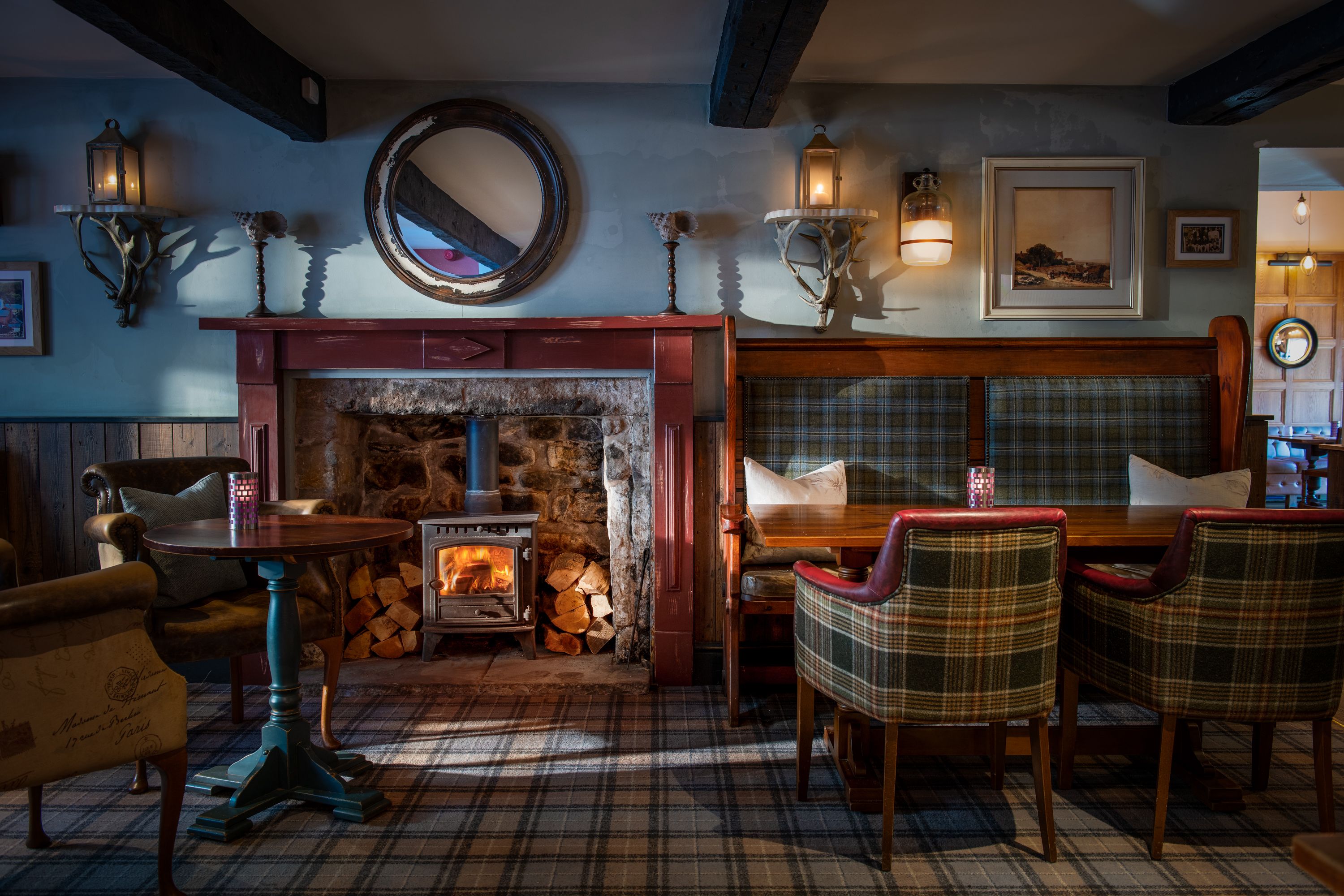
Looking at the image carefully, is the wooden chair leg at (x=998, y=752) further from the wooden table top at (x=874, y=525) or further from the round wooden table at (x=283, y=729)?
the round wooden table at (x=283, y=729)

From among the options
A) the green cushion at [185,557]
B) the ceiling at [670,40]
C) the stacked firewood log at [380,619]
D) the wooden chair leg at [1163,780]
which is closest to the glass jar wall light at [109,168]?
the ceiling at [670,40]

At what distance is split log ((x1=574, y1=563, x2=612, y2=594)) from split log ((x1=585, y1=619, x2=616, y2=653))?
147 millimetres

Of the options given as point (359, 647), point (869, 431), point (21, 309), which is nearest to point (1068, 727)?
point (869, 431)

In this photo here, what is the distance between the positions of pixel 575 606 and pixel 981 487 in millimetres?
2019

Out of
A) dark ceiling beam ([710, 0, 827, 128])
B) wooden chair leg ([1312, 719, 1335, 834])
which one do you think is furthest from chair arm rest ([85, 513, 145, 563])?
wooden chair leg ([1312, 719, 1335, 834])

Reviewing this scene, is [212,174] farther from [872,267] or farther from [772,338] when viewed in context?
[872,267]

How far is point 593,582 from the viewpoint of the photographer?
3900mm

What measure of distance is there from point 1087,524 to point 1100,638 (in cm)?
37

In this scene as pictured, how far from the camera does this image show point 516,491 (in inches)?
156

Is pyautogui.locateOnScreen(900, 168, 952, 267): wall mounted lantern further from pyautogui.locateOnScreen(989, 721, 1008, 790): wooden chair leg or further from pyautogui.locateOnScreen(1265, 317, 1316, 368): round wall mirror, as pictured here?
pyautogui.locateOnScreen(1265, 317, 1316, 368): round wall mirror

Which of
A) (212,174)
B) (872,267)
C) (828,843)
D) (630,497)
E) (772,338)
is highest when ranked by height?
(212,174)

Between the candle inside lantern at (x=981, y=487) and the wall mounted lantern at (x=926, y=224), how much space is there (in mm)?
1204

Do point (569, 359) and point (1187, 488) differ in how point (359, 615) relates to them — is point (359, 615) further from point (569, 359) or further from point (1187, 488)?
point (1187, 488)

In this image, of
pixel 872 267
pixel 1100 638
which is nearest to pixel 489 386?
pixel 872 267
